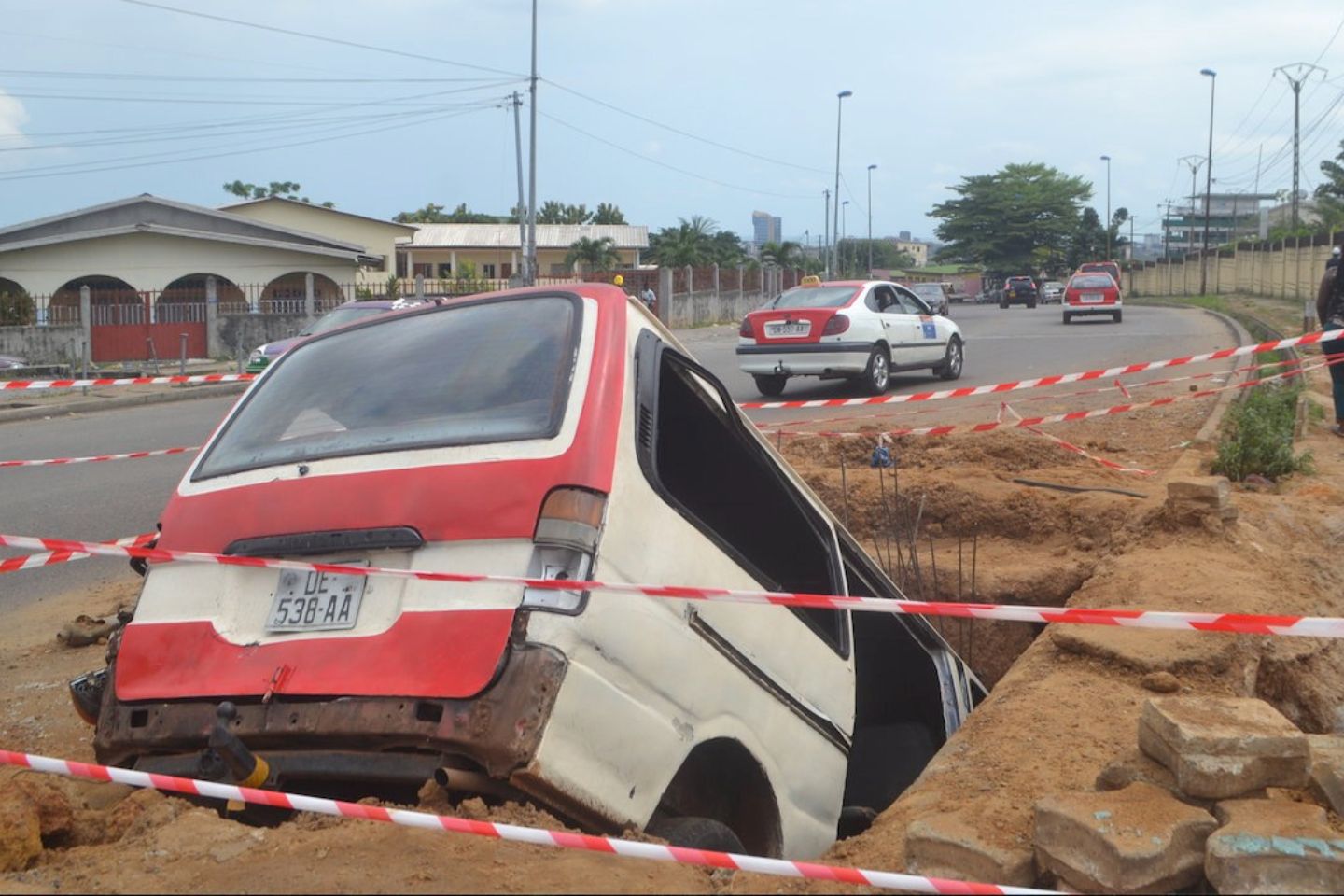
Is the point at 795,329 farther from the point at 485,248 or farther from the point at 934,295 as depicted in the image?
the point at 485,248

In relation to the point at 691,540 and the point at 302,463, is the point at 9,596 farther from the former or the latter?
the point at 691,540

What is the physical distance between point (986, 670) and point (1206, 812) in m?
4.88

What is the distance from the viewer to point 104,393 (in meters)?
20.4

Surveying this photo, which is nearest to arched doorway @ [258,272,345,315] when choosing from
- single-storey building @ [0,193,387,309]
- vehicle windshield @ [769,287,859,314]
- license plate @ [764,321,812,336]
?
single-storey building @ [0,193,387,309]

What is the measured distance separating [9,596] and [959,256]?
91.3 metres

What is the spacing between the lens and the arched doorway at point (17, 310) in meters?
28.2

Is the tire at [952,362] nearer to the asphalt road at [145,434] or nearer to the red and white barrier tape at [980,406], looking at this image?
the asphalt road at [145,434]

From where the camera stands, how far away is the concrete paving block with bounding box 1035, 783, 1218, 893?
2809 millimetres

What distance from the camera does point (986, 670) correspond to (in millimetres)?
7801

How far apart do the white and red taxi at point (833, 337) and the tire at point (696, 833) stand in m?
13.8

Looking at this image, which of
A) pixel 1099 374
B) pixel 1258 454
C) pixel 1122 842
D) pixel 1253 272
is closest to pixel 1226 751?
pixel 1122 842

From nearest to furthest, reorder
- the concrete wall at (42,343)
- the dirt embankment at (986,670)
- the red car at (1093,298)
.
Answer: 1. the dirt embankment at (986,670)
2. the concrete wall at (42,343)
3. the red car at (1093,298)

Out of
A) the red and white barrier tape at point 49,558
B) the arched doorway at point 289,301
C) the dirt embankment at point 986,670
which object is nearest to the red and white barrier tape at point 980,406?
the dirt embankment at point 986,670

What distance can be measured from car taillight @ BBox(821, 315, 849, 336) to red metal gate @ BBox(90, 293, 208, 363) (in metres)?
16.9
